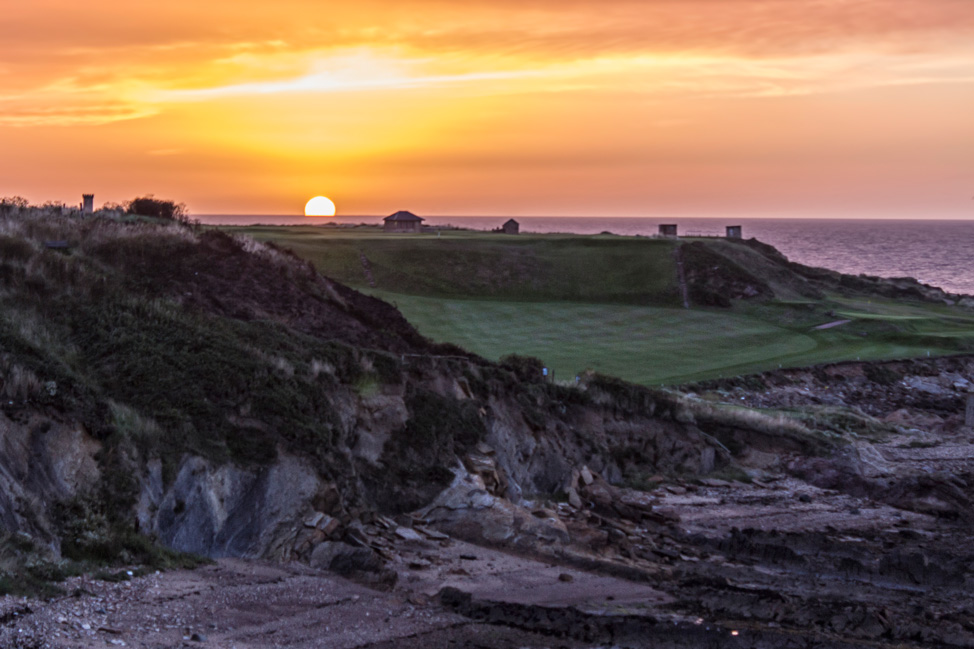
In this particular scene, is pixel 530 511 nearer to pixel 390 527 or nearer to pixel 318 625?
pixel 390 527

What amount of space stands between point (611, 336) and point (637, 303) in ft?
45.0

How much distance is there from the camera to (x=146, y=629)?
14.0 m

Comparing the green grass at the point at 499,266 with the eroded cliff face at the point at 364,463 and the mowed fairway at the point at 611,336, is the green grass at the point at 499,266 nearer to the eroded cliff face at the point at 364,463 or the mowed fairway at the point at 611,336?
the mowed fairway at the point at 611,336

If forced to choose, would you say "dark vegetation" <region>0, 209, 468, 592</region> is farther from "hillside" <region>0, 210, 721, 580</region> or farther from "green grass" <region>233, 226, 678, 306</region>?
"green grass" <region>233, 226, 678, 306</region>

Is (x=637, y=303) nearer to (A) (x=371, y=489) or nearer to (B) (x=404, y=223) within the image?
(B) (x=404, y=223)

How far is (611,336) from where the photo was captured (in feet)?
171

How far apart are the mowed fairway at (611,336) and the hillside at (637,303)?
0.12m

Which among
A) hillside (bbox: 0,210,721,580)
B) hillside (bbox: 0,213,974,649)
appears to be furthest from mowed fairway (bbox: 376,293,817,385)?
hillside (bbox: 0,213,974,649)

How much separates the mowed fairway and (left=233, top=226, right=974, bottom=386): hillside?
121 millimetres

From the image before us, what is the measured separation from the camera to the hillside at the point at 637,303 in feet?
158

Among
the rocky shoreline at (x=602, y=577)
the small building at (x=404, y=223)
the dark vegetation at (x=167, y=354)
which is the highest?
the small building at (x=404, y=223)

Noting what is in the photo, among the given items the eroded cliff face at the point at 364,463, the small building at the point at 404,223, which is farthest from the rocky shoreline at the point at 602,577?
the small building at the point at 404,223

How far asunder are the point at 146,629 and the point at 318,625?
2.57 m

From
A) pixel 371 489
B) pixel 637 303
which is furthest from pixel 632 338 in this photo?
pixel 371 489
